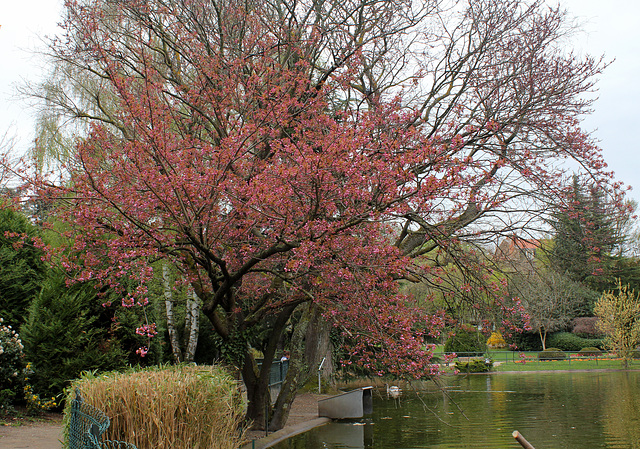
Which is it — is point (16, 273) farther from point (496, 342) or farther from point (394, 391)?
point (496, 342)

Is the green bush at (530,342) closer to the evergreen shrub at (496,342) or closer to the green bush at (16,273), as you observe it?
the evergreen shrub at (496,342)

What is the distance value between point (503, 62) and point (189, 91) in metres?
6.68

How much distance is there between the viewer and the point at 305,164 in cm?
627

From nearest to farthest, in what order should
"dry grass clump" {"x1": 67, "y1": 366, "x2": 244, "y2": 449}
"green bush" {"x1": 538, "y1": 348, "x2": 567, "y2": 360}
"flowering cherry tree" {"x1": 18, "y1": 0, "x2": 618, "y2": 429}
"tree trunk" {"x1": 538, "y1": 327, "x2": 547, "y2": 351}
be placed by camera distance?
"dry grass clump" {"x1": 67, "y1": 366, "x2": 244, "y2": 449}
"flowering cherry tree" {"x1": 18, "y1": 0, "x2": 618, "y2": 429}
"green bush" {"x1": 538, "y1": 348, "x2": 567, "y2": 360}
"tree trunk" {"x1": 538, "y1": 327, "x2": 547, "y2": 351}

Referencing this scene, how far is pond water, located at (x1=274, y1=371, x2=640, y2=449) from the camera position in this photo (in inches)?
412

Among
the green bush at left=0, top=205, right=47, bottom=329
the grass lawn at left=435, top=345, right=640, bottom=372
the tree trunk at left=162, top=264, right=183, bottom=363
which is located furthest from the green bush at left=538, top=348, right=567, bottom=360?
the green bush at left=0, top=205, right=47, bottom=329

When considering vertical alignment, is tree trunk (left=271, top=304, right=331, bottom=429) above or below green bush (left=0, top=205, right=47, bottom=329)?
below

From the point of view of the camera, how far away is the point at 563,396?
1745cm

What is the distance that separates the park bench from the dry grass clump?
20 centimetres

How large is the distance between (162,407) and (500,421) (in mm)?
10125

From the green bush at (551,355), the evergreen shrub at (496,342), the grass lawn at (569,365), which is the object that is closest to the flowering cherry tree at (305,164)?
the grass lawn at (569,365)

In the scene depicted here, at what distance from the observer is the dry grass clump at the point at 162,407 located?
5.14 m

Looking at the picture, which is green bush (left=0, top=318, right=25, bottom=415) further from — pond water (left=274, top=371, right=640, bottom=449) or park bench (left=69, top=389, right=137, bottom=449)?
park bench (left=69, top=389, right=137, bottom=449)

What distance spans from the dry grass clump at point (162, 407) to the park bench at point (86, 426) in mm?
197
